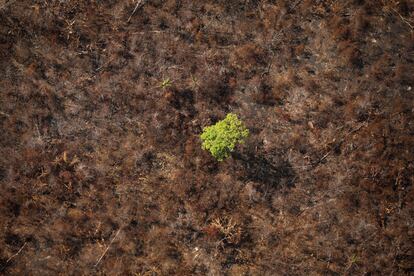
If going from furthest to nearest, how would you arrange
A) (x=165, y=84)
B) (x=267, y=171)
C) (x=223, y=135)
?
(x=165, y=84)
(x=267, y=171)
(x=223, y=135)

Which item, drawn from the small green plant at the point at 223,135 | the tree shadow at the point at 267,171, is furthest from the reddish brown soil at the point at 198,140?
the small green plant at the point at 223,135

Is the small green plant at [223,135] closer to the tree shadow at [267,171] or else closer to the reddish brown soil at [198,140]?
the reddish brown soil at [198,140]

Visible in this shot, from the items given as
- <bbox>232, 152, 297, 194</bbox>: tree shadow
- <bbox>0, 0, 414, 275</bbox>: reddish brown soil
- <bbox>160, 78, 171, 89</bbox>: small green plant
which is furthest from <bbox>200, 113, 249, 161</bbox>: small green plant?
<bbox>160, 78, 171, 89</bbox>: small green plant

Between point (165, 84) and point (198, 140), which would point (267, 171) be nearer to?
point (198, 140)

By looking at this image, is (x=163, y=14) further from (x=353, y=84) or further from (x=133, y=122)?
(x=353, y=84)

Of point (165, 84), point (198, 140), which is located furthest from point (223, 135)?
point (165, 84)

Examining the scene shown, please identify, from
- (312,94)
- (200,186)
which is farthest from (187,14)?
(200,186)

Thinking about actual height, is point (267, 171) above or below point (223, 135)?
below
